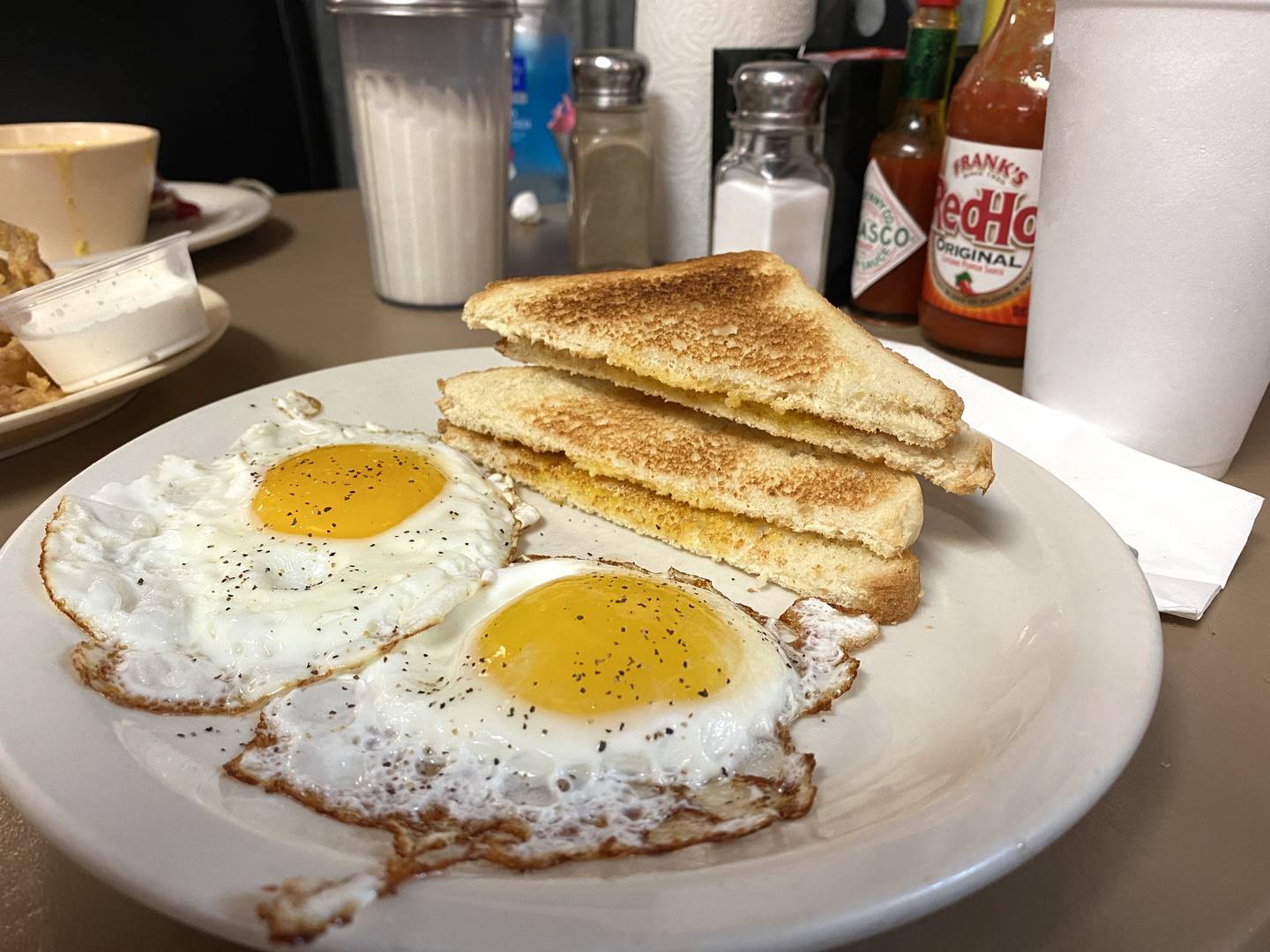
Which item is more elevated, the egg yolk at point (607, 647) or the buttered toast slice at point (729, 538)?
the egg yolk at point (607, 647)

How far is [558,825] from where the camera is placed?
0.93 metres

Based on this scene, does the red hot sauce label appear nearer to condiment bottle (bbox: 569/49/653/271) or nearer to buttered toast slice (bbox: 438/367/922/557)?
buttered toast slice (bbox: 438/367/922/557)

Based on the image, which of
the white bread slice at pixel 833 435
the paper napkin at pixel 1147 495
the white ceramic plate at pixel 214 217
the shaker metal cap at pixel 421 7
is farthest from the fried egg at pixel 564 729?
the white ceramic plate at pixel 214 217

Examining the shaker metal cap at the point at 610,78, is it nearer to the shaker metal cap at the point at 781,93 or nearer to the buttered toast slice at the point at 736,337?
the shaker metal cap at the point at 781,93

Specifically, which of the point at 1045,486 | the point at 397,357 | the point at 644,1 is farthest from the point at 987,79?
the point at 397,357

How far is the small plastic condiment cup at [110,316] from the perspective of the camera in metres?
1.71

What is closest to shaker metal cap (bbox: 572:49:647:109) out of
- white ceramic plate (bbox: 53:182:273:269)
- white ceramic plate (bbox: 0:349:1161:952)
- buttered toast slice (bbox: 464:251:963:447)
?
buttered toast slice (bbox: 464:251:963:447)

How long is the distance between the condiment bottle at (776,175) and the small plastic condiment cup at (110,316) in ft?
4.72

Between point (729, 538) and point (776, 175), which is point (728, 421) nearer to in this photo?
point (729, 538)

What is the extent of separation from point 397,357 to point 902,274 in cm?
150

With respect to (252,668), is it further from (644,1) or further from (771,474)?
(644,1)

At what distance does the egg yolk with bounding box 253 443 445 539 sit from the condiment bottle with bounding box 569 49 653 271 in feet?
5.05

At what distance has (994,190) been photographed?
204cm

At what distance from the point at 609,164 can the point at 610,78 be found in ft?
0.96
